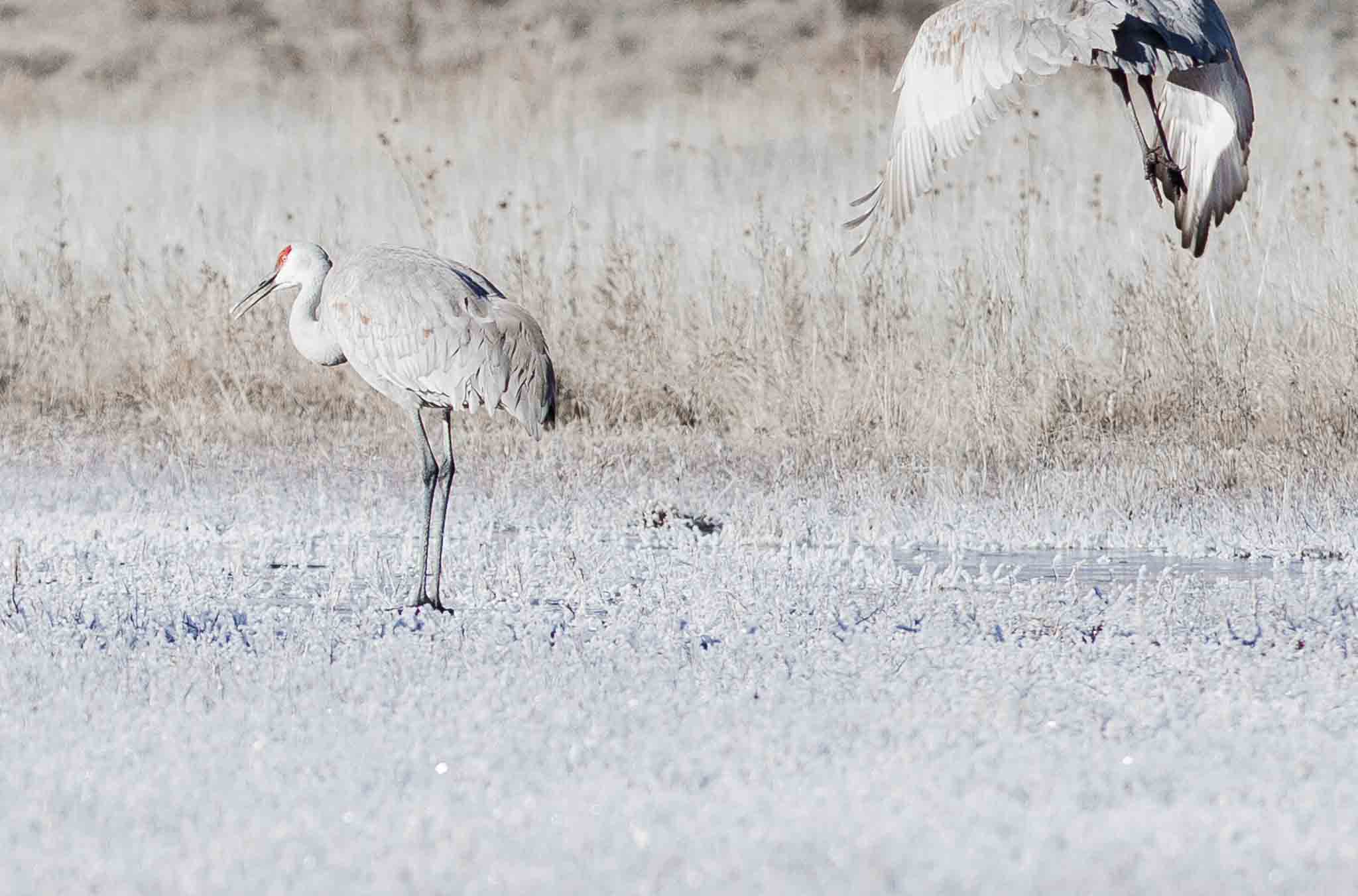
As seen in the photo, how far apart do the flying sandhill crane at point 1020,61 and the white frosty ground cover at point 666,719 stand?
1347mm

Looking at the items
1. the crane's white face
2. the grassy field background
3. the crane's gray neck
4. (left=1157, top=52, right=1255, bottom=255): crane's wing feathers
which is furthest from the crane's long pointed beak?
(left=1157, top=52, right=1255, bottom=255): crane's wing feathers

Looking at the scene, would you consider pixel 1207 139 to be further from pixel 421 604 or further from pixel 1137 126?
pixel 421 604

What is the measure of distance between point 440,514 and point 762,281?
5.22 metres

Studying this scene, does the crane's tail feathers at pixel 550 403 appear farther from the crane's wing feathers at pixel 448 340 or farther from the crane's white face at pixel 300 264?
the crane's white face at pixel 300 264

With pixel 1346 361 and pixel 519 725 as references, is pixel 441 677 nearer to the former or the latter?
pixel 519 725

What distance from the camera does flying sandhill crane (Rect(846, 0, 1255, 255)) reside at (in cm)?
772

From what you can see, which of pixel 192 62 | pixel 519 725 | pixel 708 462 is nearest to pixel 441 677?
pixel 519 725

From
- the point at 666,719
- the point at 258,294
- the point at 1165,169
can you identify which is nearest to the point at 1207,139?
the point at 1165,169

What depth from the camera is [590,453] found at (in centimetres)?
1127

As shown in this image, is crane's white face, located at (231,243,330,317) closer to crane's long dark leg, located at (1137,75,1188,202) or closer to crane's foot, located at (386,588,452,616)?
crane's foot, located at (386,588,452,616)

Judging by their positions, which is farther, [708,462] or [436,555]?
[708,462]

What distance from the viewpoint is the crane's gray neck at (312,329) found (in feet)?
29.1

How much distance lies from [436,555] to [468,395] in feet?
1.91

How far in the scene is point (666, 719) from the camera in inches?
211
